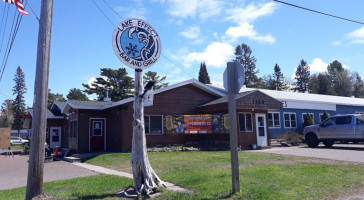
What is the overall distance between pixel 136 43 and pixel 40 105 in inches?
112

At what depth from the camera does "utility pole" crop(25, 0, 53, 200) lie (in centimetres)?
700

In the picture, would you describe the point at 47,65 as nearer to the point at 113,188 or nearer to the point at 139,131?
the point at 139,131

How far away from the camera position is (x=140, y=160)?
23.2 ft

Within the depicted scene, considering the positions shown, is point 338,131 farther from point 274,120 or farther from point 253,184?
point 253,184

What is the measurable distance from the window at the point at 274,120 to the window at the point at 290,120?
1039 millimetres

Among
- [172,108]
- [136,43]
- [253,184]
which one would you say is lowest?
[253,184]

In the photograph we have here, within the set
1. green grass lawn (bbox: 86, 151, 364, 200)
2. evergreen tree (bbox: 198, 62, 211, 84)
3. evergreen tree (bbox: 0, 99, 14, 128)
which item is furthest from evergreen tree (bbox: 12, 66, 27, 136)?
green grass lawn (bbox: 86, 151, 364, 200)

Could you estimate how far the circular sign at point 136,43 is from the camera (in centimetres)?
741

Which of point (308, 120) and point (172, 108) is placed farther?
point (308, 120)

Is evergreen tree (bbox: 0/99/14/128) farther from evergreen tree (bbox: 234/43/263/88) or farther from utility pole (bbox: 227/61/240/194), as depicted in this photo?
utility pole (bbox: 227/61/240/194)

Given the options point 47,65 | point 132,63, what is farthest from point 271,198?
point 47,65

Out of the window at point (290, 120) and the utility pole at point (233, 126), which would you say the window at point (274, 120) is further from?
the utility pole at point (233, 126)

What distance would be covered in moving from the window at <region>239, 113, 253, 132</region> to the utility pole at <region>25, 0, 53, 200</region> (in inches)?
559

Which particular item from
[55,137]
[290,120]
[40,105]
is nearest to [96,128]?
Answer: [55,137]
